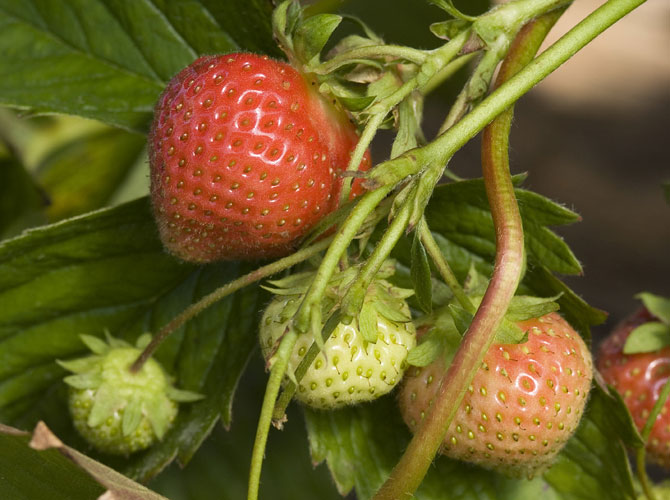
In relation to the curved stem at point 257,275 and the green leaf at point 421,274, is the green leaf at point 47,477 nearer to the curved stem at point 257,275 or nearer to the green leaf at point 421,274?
the curved stem at point 257,275

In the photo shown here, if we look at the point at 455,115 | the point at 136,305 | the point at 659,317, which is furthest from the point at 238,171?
the point at 659,317

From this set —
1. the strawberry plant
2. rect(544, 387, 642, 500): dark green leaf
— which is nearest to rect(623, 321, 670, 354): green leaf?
the strawberry plant

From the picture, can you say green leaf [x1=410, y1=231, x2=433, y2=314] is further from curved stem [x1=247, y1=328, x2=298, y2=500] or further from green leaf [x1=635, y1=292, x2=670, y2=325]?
green leaf [x1=635, y1=292, x2=670, y2=325]

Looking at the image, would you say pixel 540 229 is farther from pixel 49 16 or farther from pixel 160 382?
pixel 49 16

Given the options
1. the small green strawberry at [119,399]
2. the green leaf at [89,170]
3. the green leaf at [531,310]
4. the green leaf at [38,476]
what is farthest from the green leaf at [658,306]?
the green leaf at [89,170]

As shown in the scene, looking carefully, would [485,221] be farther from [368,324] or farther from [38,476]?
[38,476]

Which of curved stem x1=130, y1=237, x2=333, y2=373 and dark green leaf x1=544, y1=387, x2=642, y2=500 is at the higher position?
curved stem x1=130, y1=237, x2=333, y2=373
